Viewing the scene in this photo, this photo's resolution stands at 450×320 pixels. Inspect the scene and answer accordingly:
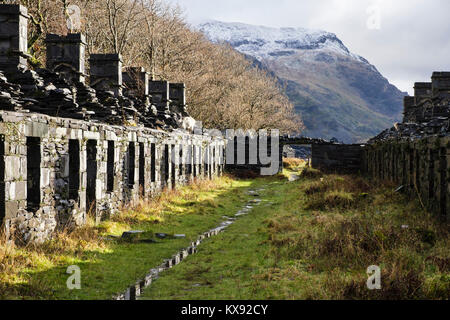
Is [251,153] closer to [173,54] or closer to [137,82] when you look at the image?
[173,54]

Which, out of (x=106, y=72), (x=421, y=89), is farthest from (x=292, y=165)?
(x=106, y=72)

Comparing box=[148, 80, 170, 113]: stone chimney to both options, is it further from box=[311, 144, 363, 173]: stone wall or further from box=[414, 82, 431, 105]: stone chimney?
box=[414, 82, 431, 105]: stone chimney

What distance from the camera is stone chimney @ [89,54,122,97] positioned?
2031 centimetres

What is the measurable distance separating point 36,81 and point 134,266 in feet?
23.6

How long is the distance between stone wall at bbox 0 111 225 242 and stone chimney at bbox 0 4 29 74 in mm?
3593

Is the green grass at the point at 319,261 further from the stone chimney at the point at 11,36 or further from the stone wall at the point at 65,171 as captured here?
the stone chimney at the point at 11,36

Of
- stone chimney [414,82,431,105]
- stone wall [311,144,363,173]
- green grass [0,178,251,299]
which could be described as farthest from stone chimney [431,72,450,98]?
green grass [0,178,251,299]

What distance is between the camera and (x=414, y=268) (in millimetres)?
7781

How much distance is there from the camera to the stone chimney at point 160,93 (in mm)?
28516

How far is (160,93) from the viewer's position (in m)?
28.8

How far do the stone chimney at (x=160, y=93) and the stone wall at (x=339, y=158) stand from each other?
532 inches

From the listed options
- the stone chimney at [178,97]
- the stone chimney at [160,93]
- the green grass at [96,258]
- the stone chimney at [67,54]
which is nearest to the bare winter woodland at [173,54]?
the stone chimney at [178,97]
